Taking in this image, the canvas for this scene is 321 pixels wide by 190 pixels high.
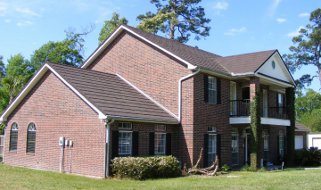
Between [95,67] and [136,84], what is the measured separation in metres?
3.73

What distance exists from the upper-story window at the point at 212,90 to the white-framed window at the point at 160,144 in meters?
3.21

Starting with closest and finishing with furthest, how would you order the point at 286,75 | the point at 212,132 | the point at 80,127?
the point at 80,127 < the point at 212,132 < the point at 286,75

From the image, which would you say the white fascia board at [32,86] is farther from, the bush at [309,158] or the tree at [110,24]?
the tree at [110,24]

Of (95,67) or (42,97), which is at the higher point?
(95,67)

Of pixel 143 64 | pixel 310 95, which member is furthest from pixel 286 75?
pixel 310 95

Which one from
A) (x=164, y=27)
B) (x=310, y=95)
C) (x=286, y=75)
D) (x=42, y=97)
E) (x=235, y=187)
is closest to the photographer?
(x=235, y=187)

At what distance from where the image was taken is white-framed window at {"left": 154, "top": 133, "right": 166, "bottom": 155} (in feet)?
71.0

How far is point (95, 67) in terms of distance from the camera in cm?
2708

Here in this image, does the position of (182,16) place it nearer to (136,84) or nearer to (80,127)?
(136,84)

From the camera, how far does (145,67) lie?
24547 millimetres

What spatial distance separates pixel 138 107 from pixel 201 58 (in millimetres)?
6030

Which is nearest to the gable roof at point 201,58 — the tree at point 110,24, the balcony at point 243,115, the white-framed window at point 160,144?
the balcony at point 243,115

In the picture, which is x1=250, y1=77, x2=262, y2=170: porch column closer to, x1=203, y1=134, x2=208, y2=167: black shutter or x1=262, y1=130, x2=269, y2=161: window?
x1=203, y1=134, x2=208, y2=167: black shutter

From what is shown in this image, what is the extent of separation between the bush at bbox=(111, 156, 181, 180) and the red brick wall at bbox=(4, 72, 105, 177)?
0.78 meters
